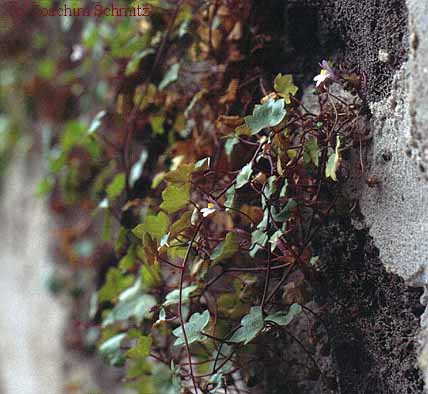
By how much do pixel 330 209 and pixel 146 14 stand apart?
1.66 feet

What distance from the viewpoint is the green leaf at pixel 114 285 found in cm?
110

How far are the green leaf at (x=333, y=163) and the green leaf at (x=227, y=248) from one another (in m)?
0.13

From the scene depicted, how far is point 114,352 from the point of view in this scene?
3.37 feet

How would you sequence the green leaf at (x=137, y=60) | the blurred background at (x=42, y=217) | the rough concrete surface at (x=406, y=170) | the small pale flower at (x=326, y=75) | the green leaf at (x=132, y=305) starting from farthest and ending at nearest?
the blurred background at (x=42, y=217), the green leaf at (x=137, y=60), the green leaf at (x=132, y=305), the small pale flower at (x=326, y=75), the rough concrete surface at (x=406, y=170)

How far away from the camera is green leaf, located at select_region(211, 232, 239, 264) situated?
79cm

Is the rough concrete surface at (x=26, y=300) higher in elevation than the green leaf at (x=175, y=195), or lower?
lower

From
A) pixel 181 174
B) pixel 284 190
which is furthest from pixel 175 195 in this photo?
pixel 284 190

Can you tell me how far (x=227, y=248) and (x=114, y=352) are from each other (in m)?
0.34

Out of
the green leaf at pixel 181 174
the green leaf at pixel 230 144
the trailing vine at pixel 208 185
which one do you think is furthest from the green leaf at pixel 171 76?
the green leaf at pixel 181 174

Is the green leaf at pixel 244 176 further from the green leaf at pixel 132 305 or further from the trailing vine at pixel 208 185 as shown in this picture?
the green leaf at pixel 132 305

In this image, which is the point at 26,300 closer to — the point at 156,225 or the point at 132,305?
the point at 132,305

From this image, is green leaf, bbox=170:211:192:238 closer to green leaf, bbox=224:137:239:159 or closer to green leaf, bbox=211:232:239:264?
green leaf, bbox=211:232:239:264

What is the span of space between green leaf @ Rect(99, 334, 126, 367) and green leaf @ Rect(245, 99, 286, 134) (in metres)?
0.44

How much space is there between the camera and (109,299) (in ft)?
3.63
